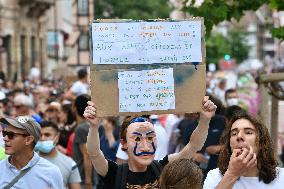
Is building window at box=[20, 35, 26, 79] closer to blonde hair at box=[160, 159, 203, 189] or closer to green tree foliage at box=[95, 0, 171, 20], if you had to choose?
green tree foliage at box=[95, 0, 171, 20]

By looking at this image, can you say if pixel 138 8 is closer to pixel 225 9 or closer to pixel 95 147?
pixel 225 9

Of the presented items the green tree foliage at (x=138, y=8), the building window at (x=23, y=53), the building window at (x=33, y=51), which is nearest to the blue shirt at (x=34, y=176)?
the building window at (x=23, y=53)

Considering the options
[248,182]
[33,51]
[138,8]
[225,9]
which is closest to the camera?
[248,182]

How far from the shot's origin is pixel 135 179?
6.09 metres

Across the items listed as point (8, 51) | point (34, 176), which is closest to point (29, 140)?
point (34, 176)

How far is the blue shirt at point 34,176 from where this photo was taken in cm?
682

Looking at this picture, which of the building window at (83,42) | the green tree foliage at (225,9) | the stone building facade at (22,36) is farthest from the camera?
the building window at (83,42)

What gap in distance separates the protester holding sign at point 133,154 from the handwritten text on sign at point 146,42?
335 mm

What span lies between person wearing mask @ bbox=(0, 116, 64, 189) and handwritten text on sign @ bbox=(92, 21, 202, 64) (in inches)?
51.0

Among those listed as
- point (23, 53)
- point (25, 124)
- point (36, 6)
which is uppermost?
point (36, 6)

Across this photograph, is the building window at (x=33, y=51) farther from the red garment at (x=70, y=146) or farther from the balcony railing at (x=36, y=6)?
the red garment at (x=70, y=146)

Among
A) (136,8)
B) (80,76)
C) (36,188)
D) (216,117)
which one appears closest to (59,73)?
(136,8)

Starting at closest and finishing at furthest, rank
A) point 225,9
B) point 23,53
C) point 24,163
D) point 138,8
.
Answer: point 24,163
point 225,9
point 23,53
point 138,8

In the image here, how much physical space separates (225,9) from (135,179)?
14.6 feet
